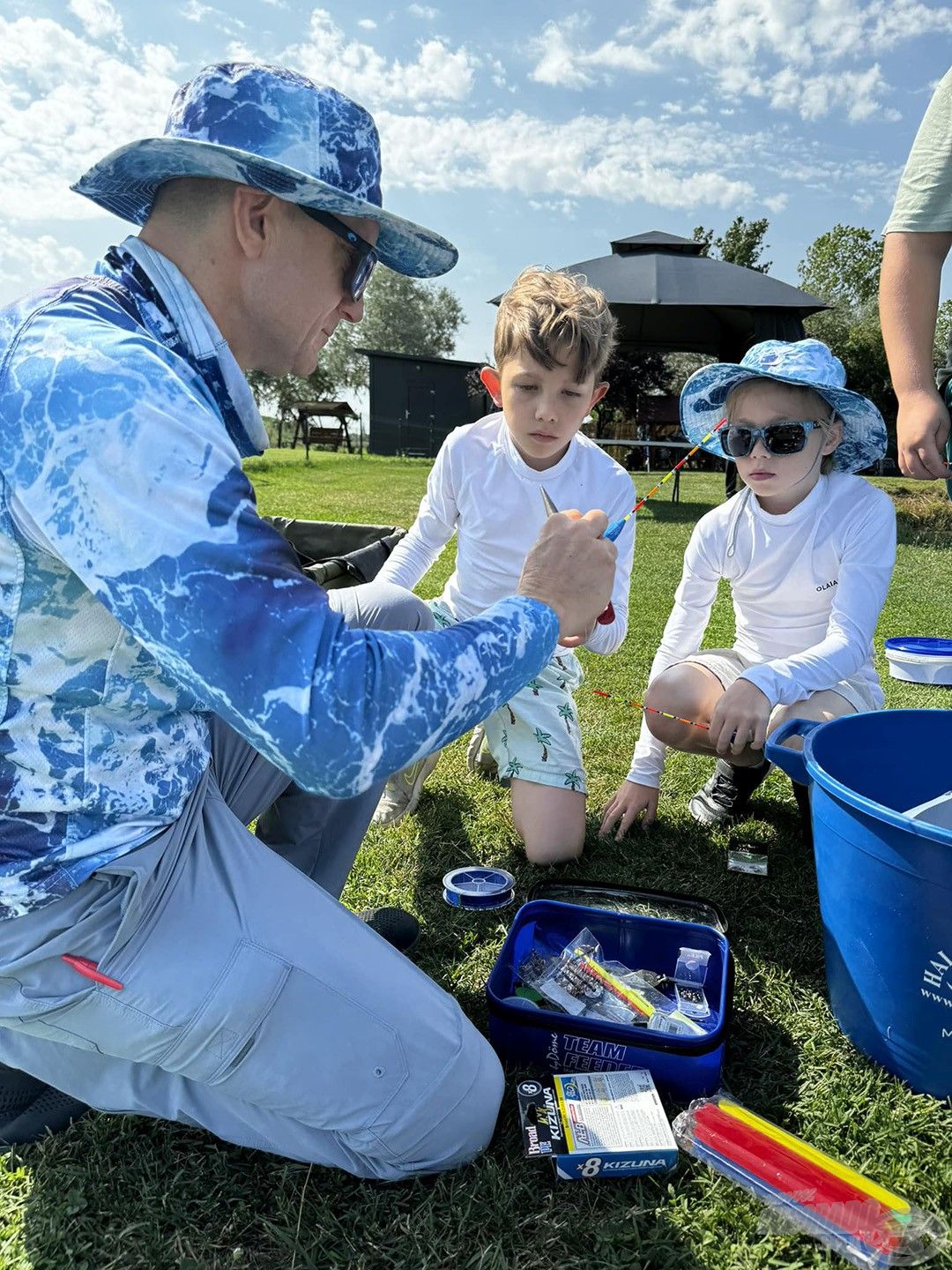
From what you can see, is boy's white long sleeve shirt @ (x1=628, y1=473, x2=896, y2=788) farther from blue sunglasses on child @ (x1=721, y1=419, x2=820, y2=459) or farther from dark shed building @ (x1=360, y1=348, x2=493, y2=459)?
dark shed building @ (x1=360, y1=348, x2=493, y2=459)

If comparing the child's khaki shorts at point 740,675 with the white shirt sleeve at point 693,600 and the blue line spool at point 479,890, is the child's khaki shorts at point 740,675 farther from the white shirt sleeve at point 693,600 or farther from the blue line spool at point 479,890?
the blue line spool at point 479,890

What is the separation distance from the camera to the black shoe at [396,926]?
79.9 inches

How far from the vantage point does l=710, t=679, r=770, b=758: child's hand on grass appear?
2.29 meters

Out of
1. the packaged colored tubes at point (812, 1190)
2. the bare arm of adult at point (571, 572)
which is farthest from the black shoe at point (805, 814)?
the bare arm of adult at point (571, 572)

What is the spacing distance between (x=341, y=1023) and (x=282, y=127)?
1.32m

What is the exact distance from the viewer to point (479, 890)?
7.34 ft

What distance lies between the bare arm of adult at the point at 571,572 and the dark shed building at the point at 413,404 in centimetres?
3067

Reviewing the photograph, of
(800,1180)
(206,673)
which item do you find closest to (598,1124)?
(800,1180)

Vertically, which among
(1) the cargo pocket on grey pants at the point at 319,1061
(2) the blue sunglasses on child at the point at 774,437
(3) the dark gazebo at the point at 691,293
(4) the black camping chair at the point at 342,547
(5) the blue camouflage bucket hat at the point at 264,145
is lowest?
(1) the cargo pocket on grey pants at the point at 319,1061

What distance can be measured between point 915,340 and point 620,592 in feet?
3.47

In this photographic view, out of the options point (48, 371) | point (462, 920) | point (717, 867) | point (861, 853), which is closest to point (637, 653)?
point (717, 867)

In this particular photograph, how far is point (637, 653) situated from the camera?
4.74m

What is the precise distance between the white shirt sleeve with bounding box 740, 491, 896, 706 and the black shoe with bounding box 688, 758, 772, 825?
0.39 metres

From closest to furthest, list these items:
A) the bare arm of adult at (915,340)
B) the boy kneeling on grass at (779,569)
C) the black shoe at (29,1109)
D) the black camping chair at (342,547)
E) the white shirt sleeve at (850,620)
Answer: the black shoe at (29,1109) < the bare arm of adult at (915,340) < the white shirt sleeve at (850,620) < the boy kneeling on grass at (779,569) < the black camping chair at (342,547)
